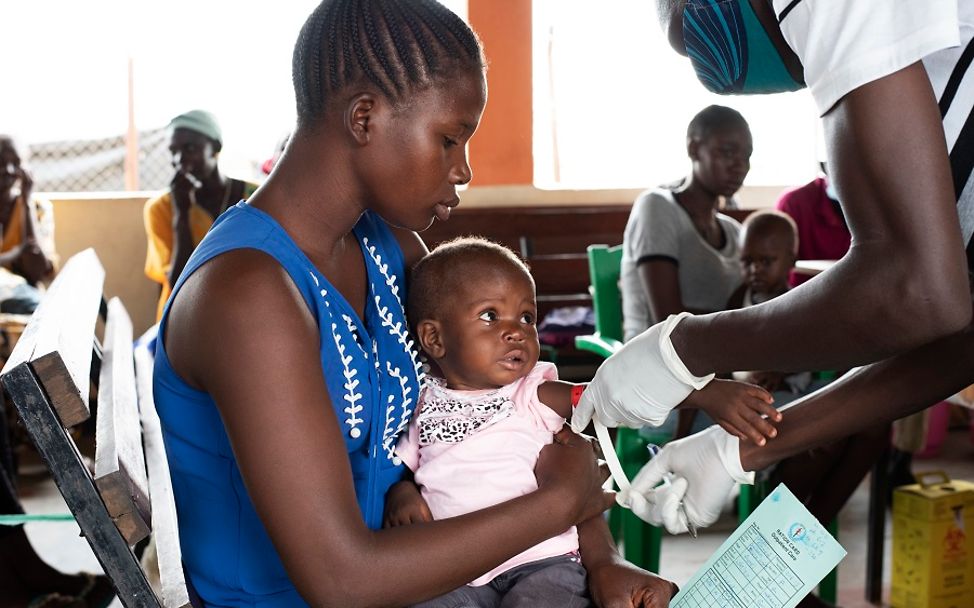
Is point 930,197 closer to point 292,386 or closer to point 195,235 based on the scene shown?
point 292,386

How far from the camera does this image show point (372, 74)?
1254 millimetres

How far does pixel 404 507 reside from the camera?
1.44 metres

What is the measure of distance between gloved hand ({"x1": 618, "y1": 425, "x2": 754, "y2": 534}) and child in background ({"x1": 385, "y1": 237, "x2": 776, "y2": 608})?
12cm

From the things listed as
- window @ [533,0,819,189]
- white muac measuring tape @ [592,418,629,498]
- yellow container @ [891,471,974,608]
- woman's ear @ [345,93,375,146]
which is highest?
window @ [533,0,819,189]

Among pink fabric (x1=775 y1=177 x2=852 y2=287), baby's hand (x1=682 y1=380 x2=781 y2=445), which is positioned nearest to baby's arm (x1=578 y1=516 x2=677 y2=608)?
baby's hand (x1=682 y1=380 x2=781 y2=445)

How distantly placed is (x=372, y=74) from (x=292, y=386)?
1.39 feet

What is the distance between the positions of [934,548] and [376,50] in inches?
106

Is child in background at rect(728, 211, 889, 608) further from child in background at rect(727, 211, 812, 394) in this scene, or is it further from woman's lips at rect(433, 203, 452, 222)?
woman's lips at rect(433, 203, 452, 222)

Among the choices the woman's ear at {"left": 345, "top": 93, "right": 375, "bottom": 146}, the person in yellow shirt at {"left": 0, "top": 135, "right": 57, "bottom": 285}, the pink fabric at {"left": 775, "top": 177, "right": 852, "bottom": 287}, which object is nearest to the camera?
the woman's ear at {"left": 345, "top": 93, "right": 375, "bottom": 146}

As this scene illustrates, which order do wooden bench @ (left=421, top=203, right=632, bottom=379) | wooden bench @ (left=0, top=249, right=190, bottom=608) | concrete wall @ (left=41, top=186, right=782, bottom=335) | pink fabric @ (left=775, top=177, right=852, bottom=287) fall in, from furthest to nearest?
concrete wall @ (left=41, top=186, right=782, bottom=335), wooden bench @ (left=421, top=203, right=632, bottom=379), pink fabric @ (left=775, top=177, right=852, bottom=287), wooden bench @ (left=0, top=249, right=190, bottom=608)

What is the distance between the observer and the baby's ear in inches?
63.5

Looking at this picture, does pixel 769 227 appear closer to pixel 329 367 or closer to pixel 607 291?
pixel 607 291

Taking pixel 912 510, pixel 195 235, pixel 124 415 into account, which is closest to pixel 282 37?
pixel 195 235

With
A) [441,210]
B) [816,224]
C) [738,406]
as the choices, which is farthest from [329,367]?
[816,224]
